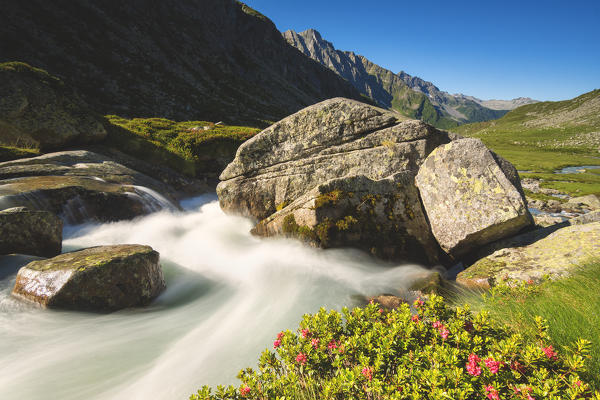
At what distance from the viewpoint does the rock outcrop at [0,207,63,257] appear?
8266 mm

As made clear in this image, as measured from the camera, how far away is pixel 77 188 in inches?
496

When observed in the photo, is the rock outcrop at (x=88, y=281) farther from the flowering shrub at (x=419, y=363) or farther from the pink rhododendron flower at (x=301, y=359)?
the pink rhododendron flower at (x=301, y=359)

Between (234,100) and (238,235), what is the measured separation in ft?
253

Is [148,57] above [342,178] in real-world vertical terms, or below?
above

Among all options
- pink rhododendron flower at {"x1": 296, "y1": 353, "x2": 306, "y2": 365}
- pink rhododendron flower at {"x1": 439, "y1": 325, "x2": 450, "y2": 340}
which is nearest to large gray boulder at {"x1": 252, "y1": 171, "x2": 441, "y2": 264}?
pink rhododendron flower at {"x1": 439, "y1": 325, "x2": 450, "y2": 340}

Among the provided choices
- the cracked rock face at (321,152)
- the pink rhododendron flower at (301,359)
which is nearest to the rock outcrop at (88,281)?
the pink rhododendron flower at (301,359)

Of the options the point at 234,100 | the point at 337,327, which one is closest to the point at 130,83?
the point at 234,100

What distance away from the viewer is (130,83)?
2087 inches

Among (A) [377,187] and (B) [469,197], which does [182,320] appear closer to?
(A) [377,187]

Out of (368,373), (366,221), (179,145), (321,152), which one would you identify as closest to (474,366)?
(368,373)

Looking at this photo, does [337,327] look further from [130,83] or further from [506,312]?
[130,83]

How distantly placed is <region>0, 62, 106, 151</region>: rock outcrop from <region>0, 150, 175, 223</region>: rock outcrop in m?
2.51

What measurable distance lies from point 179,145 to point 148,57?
186ft

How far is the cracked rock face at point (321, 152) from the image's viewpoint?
12.7 metres
